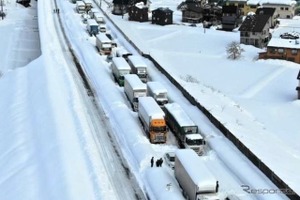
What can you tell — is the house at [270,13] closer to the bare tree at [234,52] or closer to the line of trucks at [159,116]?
the bare tree at [234,52]

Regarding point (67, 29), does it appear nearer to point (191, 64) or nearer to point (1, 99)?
point (191, 64)

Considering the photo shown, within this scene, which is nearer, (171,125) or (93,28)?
(171,125)

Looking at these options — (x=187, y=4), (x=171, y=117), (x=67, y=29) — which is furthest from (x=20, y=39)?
(x=171, y=117)

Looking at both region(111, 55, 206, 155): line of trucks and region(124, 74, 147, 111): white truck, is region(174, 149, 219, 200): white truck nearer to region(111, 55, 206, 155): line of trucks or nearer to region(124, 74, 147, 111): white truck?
region(111, 55, 206, 155): line of trucks

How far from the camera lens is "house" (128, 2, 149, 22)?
306 ft

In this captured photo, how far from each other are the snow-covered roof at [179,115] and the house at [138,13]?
57.0 m

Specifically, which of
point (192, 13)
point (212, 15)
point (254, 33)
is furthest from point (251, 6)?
point (254, 33)

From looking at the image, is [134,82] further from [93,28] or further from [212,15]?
[212,15]

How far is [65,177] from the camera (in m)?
29.9

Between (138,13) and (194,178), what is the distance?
70510 millimetres

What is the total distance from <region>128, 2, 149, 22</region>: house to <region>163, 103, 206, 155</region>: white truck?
2285 inches

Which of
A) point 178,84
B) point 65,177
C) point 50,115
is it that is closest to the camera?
point 65,177

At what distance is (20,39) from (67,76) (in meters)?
30.4

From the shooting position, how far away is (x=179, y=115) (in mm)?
36375
